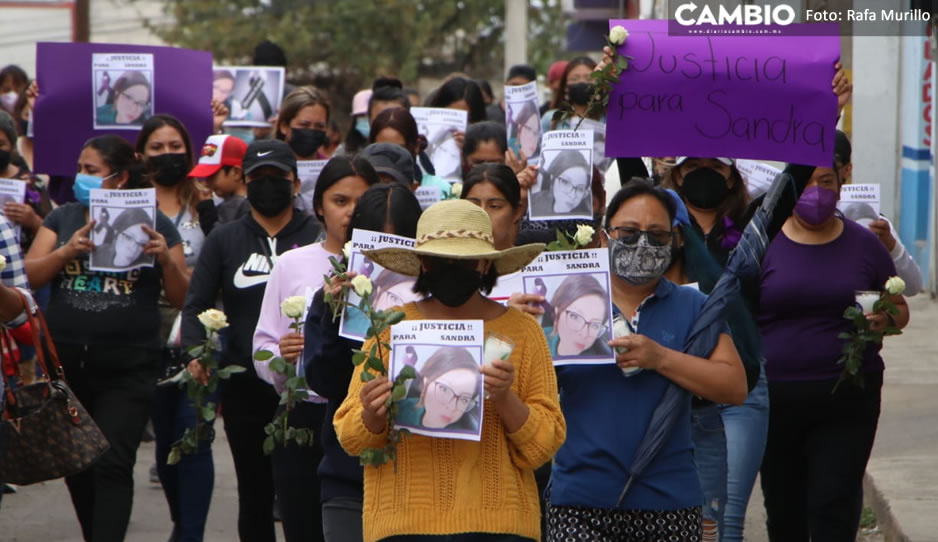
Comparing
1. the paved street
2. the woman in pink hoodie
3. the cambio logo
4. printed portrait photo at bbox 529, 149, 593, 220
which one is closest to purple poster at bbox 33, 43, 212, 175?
the paved street

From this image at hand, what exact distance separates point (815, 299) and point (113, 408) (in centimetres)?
321

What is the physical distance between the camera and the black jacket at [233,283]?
707 centimetres

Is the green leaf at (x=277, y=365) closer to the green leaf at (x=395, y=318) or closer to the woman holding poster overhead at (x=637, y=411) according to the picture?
the woman holding poster overhead at (x=637, y=411)

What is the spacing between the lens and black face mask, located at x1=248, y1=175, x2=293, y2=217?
721 centimetres

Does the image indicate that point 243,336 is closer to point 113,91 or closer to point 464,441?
point 464,441

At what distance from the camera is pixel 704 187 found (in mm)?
6379

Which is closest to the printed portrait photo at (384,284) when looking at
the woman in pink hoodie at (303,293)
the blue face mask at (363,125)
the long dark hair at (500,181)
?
the woman in pink hoodie at (303,293)

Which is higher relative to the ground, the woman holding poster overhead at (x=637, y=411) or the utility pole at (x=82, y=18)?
the utility pole at (x=82, y=18)

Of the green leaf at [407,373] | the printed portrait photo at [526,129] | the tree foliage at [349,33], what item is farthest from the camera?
the tree foliage at [349,33]

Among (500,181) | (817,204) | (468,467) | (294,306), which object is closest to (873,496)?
(817,204)

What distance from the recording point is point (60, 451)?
679cm

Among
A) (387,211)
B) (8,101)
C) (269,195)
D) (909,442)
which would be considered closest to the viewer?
(387,211)

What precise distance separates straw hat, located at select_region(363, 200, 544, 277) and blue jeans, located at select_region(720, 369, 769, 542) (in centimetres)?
183

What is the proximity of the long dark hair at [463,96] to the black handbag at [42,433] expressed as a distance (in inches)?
205
